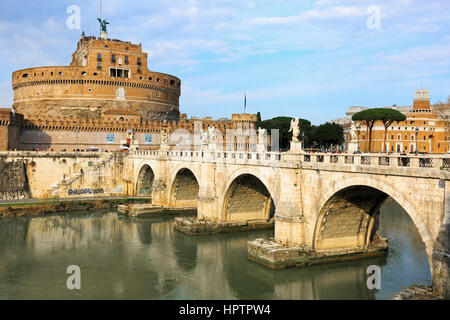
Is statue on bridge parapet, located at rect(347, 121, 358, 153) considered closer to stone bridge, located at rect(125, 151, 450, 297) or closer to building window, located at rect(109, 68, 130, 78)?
stone bridge, located at rect(125, 151, 450, 297)

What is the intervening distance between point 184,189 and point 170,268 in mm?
15248

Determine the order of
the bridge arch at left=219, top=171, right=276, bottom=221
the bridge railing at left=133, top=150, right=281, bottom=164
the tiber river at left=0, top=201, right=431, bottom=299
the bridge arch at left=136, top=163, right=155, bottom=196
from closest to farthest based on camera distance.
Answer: the tiber river at left=0, top=201, right=431, bottom=299 < the bridge railing at left=133, top=150, right=281, bottom=164 < the bridge arch at left=219, top=171, right=276, bottom=221 < the bridge arch at left=136, top=163, right=155, bottom=196

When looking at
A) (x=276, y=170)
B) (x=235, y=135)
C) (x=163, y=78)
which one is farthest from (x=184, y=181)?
(x=163, y=78)

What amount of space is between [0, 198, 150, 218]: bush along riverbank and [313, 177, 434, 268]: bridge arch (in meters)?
23.7

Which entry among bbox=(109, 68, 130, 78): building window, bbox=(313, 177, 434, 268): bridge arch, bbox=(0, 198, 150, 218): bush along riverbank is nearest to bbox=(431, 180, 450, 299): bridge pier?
bbox=(313, 177, 434, 268): bridge arch

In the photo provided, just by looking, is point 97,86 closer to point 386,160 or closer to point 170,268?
point 170,268

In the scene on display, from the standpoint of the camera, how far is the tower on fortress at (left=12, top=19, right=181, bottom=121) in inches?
2329

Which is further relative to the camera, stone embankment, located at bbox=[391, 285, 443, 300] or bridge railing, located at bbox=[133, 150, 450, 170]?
bridge railing, located at bbox=[133, 150, 450, 170]

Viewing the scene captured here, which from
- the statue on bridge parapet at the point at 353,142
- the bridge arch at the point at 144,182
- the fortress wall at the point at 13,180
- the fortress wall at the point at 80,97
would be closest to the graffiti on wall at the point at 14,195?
the fortress wall at the point at 13,180

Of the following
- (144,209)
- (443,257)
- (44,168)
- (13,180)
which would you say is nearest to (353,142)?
(443,257)

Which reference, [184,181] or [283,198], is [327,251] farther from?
[184,181]

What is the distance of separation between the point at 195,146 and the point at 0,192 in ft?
88.8

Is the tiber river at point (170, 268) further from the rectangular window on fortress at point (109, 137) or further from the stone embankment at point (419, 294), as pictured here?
the rectangular window on fortress at point (109, 137)

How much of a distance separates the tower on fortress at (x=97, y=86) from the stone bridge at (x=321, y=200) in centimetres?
3301
